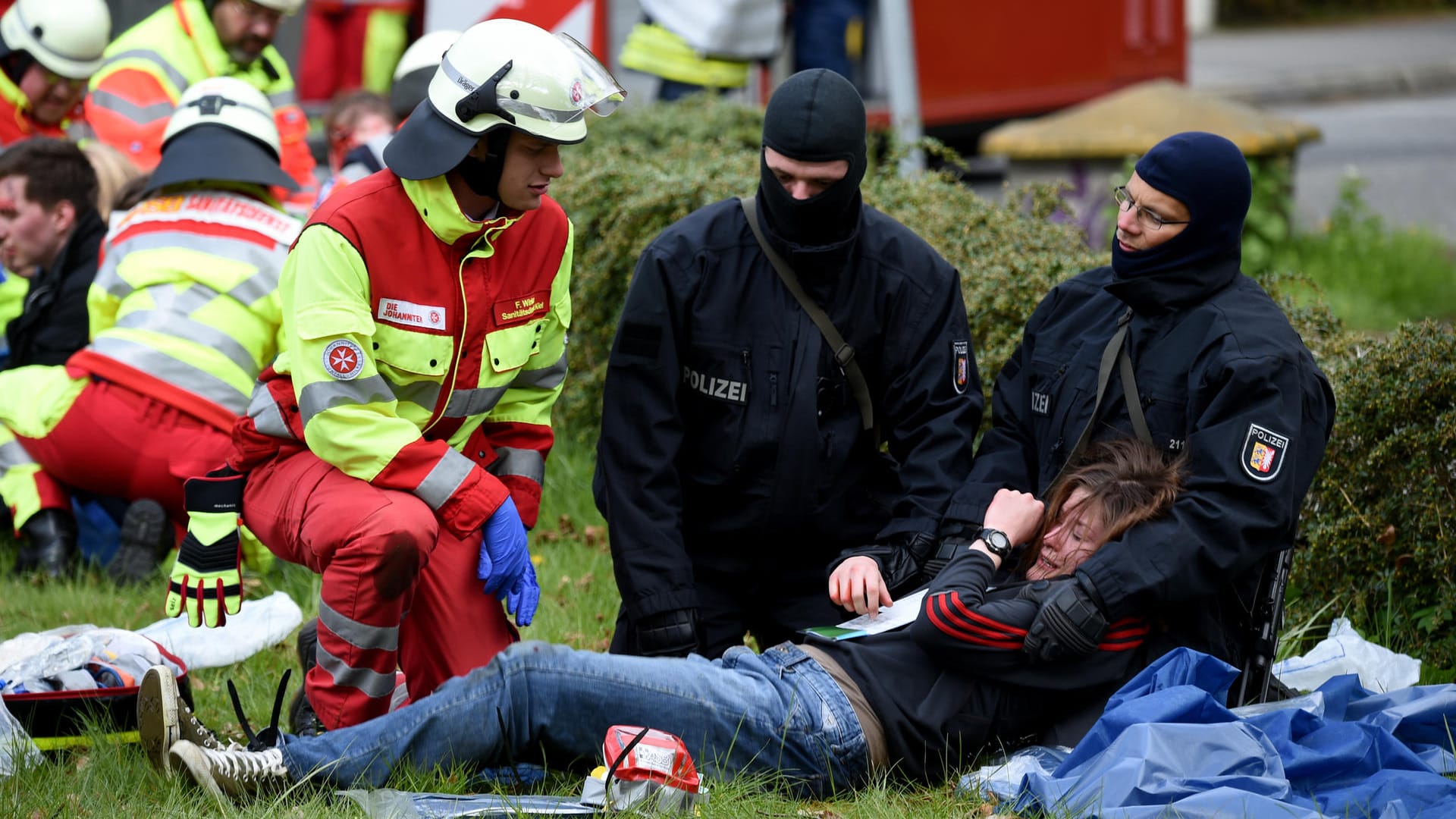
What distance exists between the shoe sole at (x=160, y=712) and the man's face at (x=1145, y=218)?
7.87ft

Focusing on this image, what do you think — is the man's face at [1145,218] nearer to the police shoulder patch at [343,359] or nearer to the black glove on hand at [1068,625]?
the black glove on hand at [1068,625]

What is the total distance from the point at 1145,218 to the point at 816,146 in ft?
2.61

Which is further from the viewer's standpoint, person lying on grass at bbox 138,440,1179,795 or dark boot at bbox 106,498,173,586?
dark boot at bbox 106,498,173,586

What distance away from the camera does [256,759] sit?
3234mm

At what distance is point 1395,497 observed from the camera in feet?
13.9

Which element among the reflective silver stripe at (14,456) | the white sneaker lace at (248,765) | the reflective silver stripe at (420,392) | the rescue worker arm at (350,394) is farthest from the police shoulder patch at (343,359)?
the reflective silver stripe at (14,456)

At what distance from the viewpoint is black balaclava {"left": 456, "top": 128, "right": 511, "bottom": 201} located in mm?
3598

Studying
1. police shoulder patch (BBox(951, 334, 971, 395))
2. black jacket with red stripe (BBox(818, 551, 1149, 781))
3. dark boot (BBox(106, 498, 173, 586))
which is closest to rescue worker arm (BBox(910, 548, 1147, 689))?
black jacket with red stripe (BBox(818, 551, 1149, 781))

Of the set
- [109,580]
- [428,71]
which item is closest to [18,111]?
[428,71]

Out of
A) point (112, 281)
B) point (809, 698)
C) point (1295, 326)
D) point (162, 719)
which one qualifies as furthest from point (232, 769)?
point (1295, 326)

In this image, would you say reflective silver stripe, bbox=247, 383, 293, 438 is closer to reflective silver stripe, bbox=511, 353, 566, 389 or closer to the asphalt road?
reflective silver stripe, bbox=511, 353, 566, 389

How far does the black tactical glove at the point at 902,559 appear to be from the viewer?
375 centimetres

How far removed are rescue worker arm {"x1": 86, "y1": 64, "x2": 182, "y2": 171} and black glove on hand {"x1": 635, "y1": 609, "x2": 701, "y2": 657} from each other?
14.2 feet

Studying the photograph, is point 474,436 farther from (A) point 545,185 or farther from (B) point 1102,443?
(B) point 1102,443
